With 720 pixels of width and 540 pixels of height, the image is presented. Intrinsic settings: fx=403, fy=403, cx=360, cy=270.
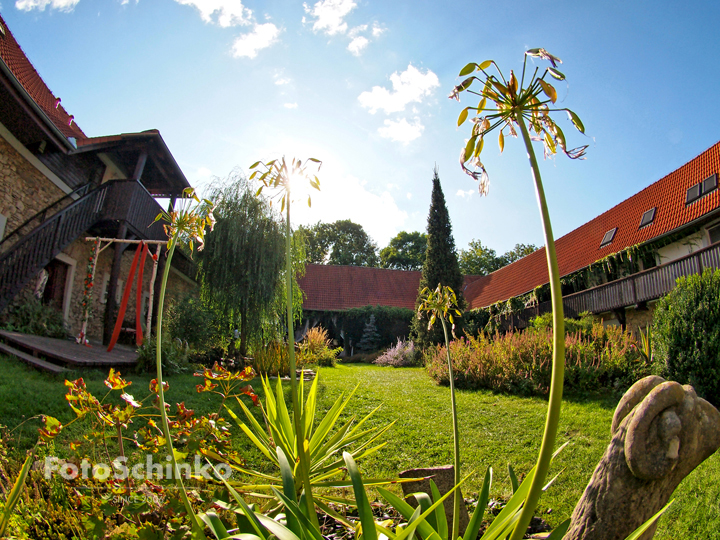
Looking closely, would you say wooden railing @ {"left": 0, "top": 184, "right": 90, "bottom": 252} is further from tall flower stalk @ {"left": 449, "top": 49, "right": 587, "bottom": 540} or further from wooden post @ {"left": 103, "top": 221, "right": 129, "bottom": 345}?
tall flower stalk @ {"left": 449, "top": 49, "right": 587, "bottom": 540}

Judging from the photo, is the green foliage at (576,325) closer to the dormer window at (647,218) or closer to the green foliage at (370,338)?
the dormer window at (647,218)

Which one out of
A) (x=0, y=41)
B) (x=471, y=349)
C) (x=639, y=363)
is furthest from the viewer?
(x=471, y=349)

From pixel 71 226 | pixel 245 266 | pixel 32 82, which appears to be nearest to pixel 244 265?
pixel 245 266

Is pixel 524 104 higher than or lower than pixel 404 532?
higher

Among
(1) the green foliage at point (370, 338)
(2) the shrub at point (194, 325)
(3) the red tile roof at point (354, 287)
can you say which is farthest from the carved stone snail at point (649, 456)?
(3) the red tile roof at point (354, 287)

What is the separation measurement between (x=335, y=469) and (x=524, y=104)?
1.70 meters

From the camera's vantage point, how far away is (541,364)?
7.40m

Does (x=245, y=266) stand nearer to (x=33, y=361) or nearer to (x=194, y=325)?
(x=194, y=325)

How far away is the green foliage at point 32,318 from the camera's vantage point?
7250 mm

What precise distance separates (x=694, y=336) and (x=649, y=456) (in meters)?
5.89

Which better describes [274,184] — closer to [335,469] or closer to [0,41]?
[335,469]

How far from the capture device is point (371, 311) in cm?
2122

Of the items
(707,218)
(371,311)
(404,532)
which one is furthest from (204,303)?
(707,218)

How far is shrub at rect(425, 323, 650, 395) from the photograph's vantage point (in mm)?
7137
